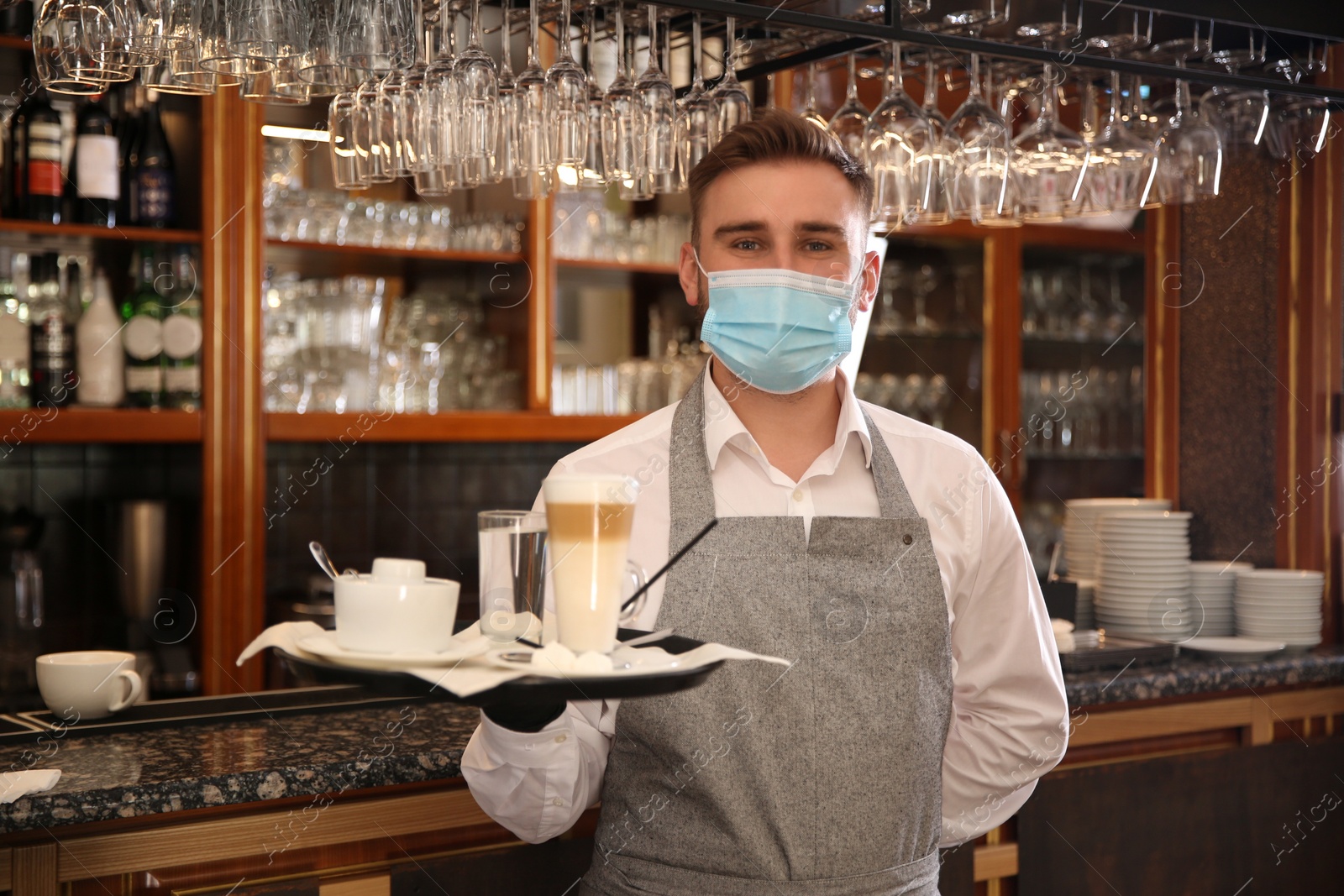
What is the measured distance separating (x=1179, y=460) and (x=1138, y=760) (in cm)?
98

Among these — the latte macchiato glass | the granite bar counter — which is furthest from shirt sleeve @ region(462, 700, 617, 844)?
the granite bar counter

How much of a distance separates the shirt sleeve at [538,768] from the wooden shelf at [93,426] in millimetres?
1719

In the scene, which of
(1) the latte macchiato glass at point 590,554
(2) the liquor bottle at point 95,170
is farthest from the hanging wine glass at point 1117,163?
(2) the liquor bottle at point 95,170

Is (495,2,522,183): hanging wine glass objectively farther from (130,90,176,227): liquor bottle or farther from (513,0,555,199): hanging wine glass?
(130,90,176,227): liquor bottle

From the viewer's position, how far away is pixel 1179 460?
3.20 meters

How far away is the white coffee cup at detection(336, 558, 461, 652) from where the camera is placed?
1.17 metres

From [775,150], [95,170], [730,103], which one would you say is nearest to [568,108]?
[730,103]

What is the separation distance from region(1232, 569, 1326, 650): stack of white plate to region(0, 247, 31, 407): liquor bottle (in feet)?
8.91

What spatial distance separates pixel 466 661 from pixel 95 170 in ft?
7.34

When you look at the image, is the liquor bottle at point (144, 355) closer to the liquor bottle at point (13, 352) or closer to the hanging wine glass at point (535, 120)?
the liquor bottle at point (13, 352)

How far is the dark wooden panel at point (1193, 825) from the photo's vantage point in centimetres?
237

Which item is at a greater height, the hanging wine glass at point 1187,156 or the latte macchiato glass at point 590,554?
the hanging wine glass at point 1187,156

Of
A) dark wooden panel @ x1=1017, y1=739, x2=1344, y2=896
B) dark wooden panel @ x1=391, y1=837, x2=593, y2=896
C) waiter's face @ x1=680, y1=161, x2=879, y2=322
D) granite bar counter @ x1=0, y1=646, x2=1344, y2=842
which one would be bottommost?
dark wooden panel @ x1=1017, y1=739, x2=1344, y2=896

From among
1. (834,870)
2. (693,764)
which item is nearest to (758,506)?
(693,764)
